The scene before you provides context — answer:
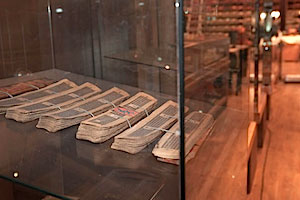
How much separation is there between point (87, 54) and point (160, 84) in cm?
28

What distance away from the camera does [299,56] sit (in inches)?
271

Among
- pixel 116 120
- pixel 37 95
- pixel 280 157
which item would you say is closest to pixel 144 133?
pixel 116 120

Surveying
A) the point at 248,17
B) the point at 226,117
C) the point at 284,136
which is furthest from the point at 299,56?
the point at 226,117

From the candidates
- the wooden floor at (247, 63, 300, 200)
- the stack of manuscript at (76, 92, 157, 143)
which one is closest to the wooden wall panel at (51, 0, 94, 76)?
the stack of manuscript at (76, 92, 157, 143)

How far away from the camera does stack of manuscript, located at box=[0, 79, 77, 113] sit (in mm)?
875

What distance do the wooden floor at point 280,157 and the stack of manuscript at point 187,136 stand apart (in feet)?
2.40

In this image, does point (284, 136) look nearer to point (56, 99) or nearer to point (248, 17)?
point (248, 17)

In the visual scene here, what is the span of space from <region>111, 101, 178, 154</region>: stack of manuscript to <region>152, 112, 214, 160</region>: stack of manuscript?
0.03 m

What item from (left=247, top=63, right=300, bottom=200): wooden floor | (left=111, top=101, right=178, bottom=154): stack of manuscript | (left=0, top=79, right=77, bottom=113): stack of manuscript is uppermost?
(left=0, top=79, right=77, bottom=113): stack of manuscript

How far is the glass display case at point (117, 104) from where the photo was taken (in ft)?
1.79

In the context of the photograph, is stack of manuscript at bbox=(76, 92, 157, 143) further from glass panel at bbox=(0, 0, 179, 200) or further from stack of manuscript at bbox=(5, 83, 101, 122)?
stack of manuscript at bbox=(5, 83, 101, 122)

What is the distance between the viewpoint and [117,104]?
804 millimetres

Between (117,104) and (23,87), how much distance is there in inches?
11.1

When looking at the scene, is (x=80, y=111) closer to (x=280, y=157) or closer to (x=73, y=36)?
(x=73, y=36)
